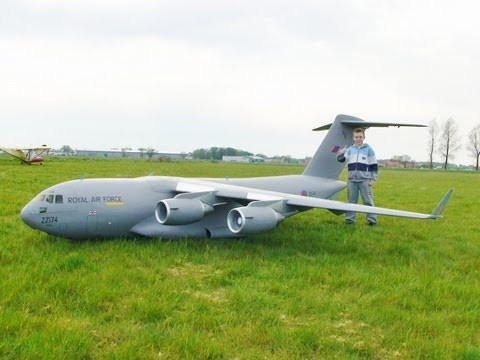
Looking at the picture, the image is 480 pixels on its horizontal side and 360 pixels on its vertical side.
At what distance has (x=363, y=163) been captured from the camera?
12.1m

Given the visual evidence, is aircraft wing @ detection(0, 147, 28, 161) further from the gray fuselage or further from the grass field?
the gray fuselage

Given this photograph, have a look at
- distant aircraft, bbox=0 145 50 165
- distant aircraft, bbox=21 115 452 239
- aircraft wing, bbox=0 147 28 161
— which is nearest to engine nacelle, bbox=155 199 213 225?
distant aircraft, bbox=21 115 452 239

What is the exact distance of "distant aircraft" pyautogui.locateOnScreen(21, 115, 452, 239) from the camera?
27.9 feet

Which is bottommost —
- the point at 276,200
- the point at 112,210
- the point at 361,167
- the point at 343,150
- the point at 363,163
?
the point at 112,210

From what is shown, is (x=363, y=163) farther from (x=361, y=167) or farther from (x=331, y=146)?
(x=331, y=146)

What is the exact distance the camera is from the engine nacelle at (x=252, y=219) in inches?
333

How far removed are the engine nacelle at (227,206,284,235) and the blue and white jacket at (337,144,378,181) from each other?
410 cm

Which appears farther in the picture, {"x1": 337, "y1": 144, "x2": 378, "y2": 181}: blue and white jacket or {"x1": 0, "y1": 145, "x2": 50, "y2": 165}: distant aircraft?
{"x1": 0, "y1": 145, "x2": 50, "y2": 165}: distant aircraft

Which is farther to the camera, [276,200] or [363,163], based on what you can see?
[363,163]

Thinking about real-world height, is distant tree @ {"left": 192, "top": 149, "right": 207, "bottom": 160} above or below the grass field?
above

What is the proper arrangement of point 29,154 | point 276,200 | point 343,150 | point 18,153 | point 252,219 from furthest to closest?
point 18,153 → point 29,154 → point 343,150 → point 276,200 → point 252,219

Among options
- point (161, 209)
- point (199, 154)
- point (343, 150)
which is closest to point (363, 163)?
point (343, 150)

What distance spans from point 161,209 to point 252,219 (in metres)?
1.75

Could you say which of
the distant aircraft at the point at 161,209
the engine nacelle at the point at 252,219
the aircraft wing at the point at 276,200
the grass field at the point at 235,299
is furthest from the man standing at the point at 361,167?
the engine nacelle at the point at 252,219
